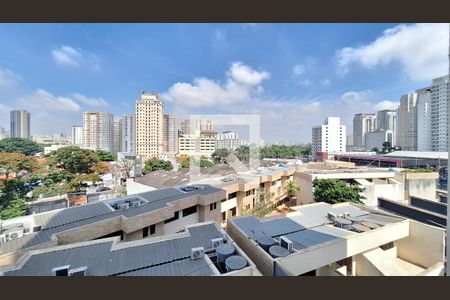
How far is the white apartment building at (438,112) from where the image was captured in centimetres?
2448

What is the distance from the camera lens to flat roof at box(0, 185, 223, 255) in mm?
3467

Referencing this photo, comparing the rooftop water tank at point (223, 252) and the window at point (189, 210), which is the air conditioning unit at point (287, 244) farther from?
the window at point (189, 210)

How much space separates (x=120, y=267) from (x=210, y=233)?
62.2 inches

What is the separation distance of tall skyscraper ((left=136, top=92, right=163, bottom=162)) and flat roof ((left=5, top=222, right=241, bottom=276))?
25558mm

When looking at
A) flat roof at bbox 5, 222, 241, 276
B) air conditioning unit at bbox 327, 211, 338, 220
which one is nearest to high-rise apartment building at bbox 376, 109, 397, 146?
air conditioning unit at bbox 327, 211, 338, 220

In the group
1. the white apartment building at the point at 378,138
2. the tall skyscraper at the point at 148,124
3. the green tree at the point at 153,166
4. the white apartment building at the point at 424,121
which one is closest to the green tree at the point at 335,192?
the green tree at the point at 153,166

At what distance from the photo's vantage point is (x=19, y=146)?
61.3ft

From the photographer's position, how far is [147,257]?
9.90ft

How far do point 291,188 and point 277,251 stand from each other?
8.49m

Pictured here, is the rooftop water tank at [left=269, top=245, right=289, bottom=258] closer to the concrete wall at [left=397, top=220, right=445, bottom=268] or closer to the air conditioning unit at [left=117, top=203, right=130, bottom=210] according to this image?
the air conditioning unit at [left=117, top=203, right=130, bottom=210]

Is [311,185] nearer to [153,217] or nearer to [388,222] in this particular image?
[388,222]

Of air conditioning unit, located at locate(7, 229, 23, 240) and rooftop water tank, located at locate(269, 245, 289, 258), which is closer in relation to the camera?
rooftop water tank, located at locate(269, 245, 289, 258)

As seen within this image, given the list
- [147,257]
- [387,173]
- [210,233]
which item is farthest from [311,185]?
[147,257]

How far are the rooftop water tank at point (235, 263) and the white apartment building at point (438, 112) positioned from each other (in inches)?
1331
